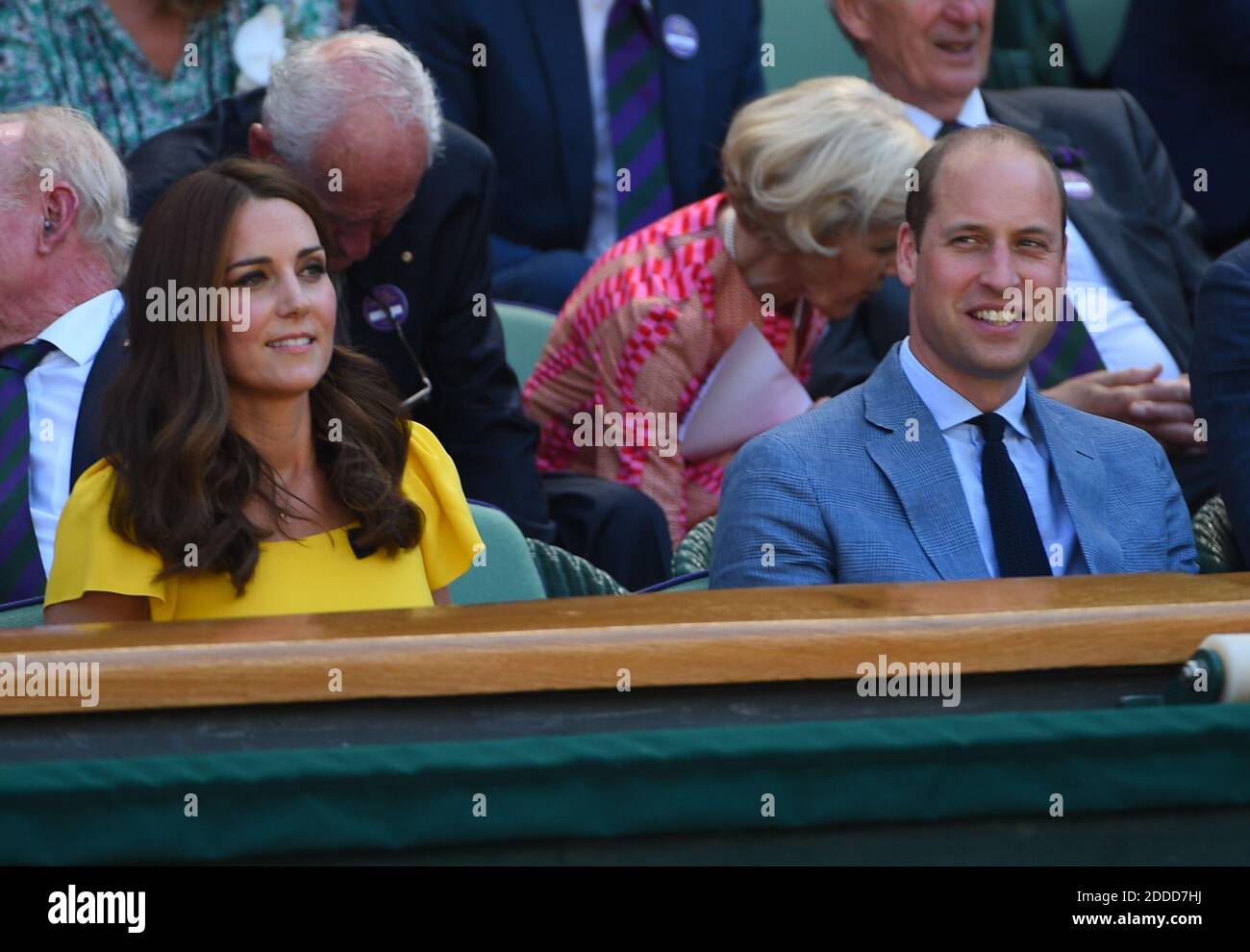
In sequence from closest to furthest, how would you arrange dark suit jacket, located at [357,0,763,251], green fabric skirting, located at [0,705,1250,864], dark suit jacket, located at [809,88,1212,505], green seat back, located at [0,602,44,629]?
green fabric skirting, located at [0,705,1250,864]
green seat back, located at [0,602,44,629]
dark suit jacket, located at [809,88,1212,505]
dark suit jacket, located at [357,0,763,251]

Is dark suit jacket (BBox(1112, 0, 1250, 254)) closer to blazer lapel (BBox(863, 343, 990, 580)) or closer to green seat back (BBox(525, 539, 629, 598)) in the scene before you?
blazer lapel (BBox(863, 343, 990, 580))

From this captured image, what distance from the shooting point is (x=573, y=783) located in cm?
160

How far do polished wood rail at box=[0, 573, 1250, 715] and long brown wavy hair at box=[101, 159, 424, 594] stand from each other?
0.62m

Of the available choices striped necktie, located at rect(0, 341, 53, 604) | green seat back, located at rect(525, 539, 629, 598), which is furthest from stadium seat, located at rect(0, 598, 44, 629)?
green seat back, located at rect(525, 539, 629, 598)

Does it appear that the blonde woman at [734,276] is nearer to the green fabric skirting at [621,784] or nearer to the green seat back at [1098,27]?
the green seat back at [1098,27]

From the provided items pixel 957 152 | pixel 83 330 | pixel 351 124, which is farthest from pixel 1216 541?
pixel 83 330

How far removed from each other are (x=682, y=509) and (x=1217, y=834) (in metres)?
1.92

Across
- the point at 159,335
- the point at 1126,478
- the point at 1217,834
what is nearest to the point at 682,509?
Answer: the point at 1126,478

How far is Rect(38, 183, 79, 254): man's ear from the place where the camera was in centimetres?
311

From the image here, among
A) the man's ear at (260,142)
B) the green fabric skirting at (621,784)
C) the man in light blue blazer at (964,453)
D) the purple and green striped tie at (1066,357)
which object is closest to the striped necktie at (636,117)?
the purple and green striped tie at (1066,357)

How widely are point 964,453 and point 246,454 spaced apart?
0.95 m
